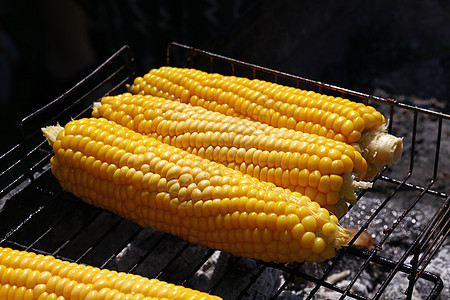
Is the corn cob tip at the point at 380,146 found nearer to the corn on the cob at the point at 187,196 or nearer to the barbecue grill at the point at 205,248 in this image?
the barbecue grill at the point at 205,248

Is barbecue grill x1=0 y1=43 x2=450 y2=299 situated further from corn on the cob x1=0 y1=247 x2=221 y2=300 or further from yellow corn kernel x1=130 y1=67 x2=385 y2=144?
corn on the cob x1=0 y1=247 x2=221 y2=300

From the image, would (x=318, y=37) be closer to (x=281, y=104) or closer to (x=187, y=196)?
(x=281, y=104)

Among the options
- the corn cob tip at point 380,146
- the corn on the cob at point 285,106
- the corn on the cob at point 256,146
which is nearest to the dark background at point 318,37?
the corn on the cob at point 285,106

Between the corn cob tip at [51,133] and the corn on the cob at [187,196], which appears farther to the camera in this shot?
the corn cob tip at [51,133]

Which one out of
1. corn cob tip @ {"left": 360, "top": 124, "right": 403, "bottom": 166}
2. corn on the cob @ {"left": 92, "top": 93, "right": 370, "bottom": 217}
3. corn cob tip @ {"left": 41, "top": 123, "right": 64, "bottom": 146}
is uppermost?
corn cob tip @ {"left": 41, "top": 123, "right": 64, "bottom": 146}

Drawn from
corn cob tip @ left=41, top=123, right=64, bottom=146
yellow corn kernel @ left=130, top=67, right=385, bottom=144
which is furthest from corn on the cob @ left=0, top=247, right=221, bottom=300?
yellow corn kernel @ left=130, top=67, right=385, bottom=144
